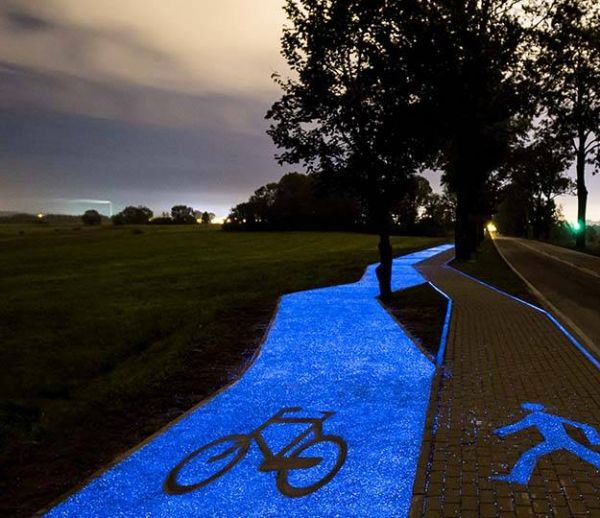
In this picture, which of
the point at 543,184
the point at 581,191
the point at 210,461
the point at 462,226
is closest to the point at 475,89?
the point at 462,226

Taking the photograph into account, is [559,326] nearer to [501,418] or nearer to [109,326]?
[501,418]

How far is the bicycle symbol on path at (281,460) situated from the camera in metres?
4.57

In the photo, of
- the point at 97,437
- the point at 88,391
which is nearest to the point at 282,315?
the point at 88,391

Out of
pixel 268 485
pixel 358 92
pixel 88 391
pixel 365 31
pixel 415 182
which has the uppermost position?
pixel 365 31

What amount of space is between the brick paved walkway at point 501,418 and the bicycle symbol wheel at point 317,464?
2.71 feet

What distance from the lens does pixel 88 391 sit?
8.64 meters

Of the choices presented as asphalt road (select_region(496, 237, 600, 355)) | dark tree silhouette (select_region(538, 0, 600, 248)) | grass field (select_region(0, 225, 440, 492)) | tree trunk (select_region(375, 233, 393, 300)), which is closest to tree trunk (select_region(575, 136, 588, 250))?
dark tree silhouette (select_region(538, 0, 600, 248))

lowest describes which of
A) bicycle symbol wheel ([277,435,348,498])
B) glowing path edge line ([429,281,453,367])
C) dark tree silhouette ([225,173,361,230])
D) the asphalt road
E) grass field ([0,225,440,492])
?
grass field ([0,225,440,492])

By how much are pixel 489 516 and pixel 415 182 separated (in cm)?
1177

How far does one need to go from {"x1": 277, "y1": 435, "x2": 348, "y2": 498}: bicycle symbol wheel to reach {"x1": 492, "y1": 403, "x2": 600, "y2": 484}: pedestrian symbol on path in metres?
1.47

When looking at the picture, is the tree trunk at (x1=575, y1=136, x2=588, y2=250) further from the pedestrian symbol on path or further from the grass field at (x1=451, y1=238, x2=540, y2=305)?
the pedestrian symbol on path

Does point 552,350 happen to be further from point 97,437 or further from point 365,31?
point 365,31

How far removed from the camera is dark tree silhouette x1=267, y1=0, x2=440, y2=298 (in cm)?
1320

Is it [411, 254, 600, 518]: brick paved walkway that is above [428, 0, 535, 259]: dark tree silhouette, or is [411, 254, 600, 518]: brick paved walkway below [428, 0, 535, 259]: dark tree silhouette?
below
